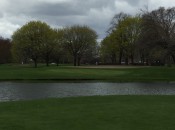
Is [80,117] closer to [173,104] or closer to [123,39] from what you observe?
[173,104]

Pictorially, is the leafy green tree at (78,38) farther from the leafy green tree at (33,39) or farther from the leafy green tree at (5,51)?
the leafy green tree at (5,51)

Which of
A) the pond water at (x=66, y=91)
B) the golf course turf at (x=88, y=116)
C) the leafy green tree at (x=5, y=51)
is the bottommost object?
the pond water at (x=66, y=91)

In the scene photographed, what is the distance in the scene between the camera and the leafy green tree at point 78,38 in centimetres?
12314

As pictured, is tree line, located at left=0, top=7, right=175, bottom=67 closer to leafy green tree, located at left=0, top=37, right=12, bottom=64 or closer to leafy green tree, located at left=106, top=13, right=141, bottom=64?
leafy green tree, located at left=106, top=13, right=141, bottom=64

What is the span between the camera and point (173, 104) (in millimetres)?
20016

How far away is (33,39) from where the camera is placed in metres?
110

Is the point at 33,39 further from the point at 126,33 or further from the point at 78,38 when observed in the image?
the point at 126,33

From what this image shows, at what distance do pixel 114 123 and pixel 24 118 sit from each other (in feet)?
12.2

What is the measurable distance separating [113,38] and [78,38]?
11.8 metres

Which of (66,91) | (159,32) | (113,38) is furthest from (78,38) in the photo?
(66,91)

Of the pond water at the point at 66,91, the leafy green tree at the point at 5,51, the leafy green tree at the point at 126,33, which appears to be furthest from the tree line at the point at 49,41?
the pond water at the point at 66,91

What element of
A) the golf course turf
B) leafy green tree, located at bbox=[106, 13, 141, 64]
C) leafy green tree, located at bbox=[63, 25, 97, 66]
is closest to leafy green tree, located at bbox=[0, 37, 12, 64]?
leafy green tree, located at bbox=[63, 25, 97, 66]

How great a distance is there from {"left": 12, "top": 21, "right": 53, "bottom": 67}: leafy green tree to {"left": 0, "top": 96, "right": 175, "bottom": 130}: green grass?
89.7m

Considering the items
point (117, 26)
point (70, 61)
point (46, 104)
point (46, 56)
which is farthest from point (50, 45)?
point (46, 104)
